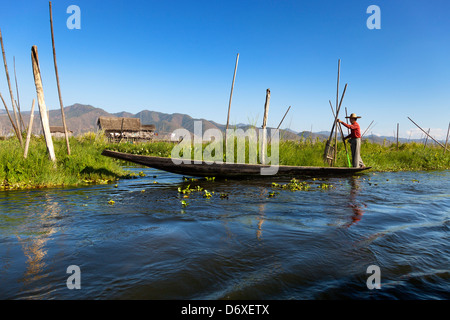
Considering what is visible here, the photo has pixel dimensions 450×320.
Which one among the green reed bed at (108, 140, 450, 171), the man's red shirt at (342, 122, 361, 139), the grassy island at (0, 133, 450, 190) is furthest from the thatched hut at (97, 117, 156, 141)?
the man's red shirt at (342, 122, 361, 139)

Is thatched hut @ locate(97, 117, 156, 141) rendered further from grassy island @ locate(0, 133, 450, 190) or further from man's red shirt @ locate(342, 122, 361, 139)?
man's red shirt @ locate(342, 122, 361, 139)

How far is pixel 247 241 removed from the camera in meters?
3.20

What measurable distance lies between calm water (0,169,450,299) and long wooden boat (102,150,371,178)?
1146mm

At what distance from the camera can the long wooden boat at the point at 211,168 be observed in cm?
633

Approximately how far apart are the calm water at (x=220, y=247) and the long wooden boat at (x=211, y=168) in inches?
45.1

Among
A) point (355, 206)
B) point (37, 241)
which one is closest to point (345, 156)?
point (355, 206)

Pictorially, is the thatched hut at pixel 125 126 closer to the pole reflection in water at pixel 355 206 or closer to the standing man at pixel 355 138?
the standing man at pixel 355 138

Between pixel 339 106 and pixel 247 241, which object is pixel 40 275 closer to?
pixel 247 241

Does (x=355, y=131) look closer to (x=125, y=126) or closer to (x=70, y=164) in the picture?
(x=70, y=164)

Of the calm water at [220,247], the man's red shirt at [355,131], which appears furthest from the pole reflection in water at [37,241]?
the man's red shirt at [355,131]

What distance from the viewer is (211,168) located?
7191mm

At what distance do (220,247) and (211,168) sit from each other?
167 inches

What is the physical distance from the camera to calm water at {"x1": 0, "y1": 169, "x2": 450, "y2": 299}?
2.18 metres

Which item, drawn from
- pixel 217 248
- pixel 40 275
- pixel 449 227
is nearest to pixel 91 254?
pixel 40 275
